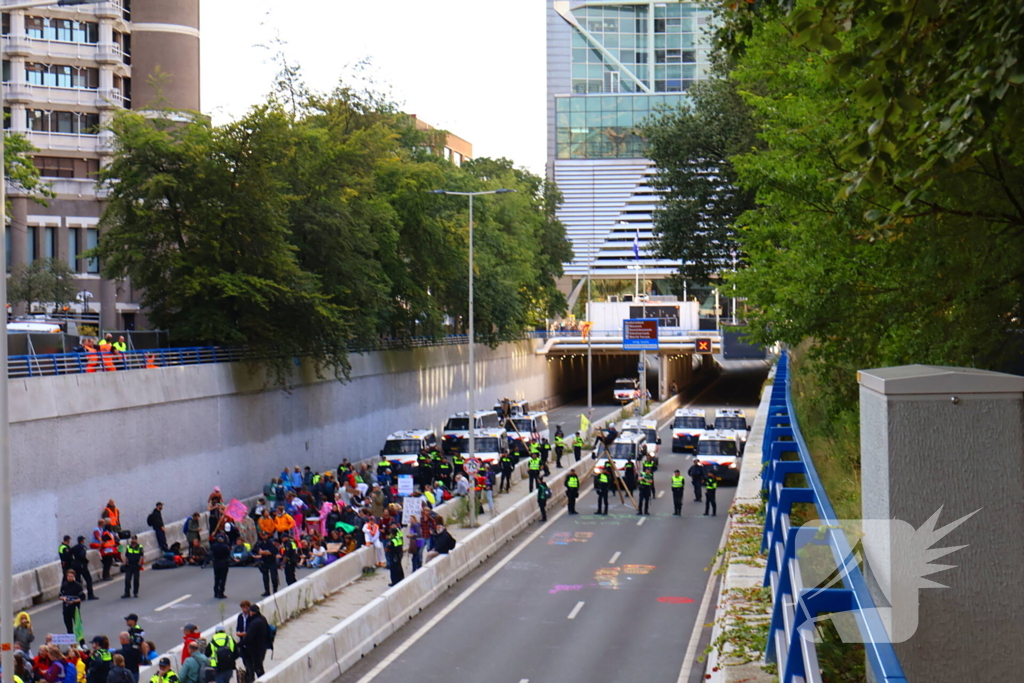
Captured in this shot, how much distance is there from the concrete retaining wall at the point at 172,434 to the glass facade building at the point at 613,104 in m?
86.7

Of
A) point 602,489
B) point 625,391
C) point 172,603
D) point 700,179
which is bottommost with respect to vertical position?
point 172,603

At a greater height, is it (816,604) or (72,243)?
(72,243)

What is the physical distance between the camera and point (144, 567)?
88.3 ft

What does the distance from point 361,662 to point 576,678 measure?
363cm

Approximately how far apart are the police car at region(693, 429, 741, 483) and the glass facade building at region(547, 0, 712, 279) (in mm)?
97652

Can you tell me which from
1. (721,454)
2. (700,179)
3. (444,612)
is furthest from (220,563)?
(700,179)

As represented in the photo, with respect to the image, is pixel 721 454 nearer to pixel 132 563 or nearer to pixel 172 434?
pixel 172 434

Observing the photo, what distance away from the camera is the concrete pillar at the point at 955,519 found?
13.0 ft

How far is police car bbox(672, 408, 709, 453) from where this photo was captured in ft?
160

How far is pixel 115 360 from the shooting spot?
3105 cm

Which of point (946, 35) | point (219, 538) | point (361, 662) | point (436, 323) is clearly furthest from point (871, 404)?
point (436, 323)

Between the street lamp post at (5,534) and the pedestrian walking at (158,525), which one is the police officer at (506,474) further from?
the street lamp post at (5,534)

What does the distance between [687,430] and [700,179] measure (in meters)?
11.1

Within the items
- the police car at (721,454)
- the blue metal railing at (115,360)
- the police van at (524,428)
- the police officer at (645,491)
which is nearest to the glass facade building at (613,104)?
the police van at (524,428)
